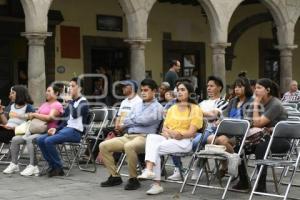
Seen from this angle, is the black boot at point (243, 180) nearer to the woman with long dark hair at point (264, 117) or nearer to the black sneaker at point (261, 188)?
the woman with long dark hair at point (264, 117)

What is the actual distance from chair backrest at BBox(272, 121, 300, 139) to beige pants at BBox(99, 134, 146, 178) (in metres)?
1.65

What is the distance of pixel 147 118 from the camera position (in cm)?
802

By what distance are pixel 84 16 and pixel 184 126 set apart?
10397 mm

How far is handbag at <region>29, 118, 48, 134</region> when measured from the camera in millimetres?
9141

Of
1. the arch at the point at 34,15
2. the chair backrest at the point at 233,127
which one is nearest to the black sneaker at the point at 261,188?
the chair backrest at the point at 233,127

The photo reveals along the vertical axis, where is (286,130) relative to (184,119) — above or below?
below

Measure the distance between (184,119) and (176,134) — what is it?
233 mm

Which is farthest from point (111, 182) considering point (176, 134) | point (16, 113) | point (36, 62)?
point (36, 62)

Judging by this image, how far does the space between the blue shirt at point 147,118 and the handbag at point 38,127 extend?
1.61 metres

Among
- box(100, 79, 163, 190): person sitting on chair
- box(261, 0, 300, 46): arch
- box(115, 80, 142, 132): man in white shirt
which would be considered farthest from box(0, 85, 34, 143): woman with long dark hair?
box(261, 0, 300, 46): arch

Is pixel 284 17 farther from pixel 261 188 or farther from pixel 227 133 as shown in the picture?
pixel 261 188

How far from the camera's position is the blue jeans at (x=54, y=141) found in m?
8.68

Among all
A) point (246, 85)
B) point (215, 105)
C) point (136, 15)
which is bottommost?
point (215, 105)

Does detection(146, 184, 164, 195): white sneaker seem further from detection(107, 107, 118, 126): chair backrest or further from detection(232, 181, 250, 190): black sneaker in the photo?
detection(107, 107, 118, 126): chair backrest
